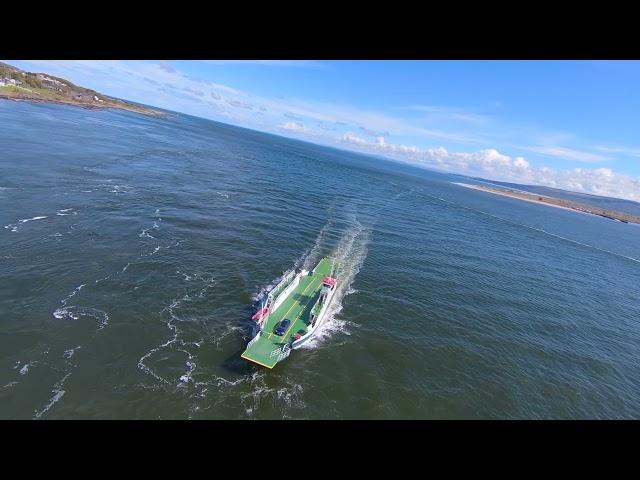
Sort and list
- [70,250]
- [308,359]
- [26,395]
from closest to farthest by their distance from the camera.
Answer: [26,395]
[308,359]
[70,250]

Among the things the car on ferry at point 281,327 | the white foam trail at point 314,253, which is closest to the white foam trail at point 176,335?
the car on ferry at point 281,327

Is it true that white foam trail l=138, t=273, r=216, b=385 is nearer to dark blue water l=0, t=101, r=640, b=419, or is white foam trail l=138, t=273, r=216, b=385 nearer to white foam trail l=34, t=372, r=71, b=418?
dark blue water l=0, t=101, r=640, b=419

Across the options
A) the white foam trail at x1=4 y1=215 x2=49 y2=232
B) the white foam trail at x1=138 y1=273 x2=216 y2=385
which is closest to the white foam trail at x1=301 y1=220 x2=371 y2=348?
the white foam trail at x1=138 y1=273 x2=216 y2=385

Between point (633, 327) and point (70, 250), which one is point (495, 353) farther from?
point (70, 250)

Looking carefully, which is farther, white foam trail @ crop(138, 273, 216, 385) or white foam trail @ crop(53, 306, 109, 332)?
white foam trail @ crop(53, 306, 109, 332)
